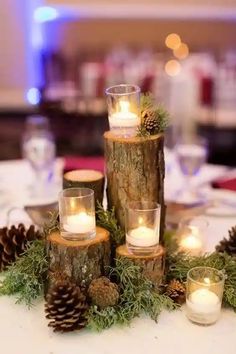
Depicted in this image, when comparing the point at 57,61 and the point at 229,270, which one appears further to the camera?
the point at 57,61

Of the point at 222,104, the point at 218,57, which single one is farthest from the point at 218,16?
the point at 222,104

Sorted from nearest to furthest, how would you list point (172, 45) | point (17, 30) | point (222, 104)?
point (222, 104) < point (17, 30) < point (172, 45)

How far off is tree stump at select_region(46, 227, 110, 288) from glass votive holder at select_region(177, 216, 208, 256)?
0.26 m

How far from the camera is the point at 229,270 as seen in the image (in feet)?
3.43

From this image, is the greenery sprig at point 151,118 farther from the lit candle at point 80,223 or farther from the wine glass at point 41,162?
the wine glass at point 41,162

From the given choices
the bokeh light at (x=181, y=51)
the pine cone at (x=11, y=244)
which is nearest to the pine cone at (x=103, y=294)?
the pine cone at (x=11, y=244)

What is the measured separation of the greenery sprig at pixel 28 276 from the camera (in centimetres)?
101

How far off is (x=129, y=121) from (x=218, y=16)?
399 centimetres

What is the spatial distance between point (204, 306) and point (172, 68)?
3110mm

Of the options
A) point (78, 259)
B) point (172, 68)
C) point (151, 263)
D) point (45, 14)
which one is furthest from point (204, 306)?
point (45, 14)

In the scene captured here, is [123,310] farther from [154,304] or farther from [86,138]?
[86,138]

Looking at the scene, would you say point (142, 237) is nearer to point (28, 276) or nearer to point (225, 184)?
point (28, 276)

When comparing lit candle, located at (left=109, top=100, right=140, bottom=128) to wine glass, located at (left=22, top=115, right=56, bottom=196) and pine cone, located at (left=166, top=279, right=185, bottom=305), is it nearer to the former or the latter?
pine cone, located at (left=166, top=279, right=185, bottom=305)

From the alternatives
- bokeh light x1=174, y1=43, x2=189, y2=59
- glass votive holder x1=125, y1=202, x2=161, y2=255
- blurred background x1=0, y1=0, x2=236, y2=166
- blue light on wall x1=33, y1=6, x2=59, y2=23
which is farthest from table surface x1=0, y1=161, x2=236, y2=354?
bokeh light x1=174, y1=43, x2=189, y2=59
